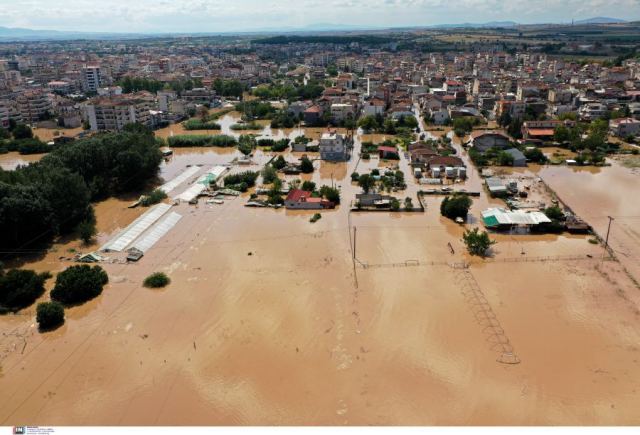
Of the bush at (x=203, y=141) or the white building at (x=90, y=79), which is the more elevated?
the white building at (x=90, y=79)

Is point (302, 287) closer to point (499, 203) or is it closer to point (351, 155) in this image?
point (499, 203)

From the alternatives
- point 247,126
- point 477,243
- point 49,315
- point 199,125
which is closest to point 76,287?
point 49,315

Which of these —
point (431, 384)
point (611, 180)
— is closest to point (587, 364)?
point (431, 384)

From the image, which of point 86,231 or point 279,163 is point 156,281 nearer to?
point 86,231

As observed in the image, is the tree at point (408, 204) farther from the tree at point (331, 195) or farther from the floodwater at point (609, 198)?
the floodwater at point (609, 198)

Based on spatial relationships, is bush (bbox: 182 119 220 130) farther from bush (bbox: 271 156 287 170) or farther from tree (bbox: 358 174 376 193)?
tree (bbox: 358 174 376 193)

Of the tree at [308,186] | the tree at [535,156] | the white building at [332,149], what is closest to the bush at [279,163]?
the white building at [332,149]

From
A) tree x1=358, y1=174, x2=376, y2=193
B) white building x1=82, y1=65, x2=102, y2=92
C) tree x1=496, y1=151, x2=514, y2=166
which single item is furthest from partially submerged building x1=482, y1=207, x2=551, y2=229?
white building x1=82, y1=65, x2=102, y2=92
